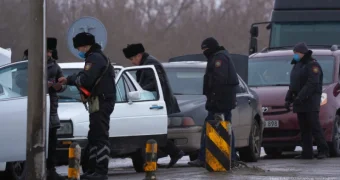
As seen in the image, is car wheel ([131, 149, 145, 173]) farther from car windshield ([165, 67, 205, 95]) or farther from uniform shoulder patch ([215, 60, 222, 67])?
car windshield ([165, 67, 205, 95])

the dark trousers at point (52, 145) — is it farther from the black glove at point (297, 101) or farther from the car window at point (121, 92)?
the black glove at point (297, 101)

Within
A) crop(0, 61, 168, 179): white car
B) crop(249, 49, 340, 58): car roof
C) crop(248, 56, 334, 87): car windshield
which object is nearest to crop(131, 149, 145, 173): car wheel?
crop(0, 61, 168, 179): white car

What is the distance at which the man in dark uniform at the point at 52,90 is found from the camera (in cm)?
1295

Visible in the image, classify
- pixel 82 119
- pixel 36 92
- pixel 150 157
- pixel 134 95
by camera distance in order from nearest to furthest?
pixel 36 92 < pixel 150 157 < pixel 82 119 < pixel 134 95

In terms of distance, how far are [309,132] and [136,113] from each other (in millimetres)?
4421

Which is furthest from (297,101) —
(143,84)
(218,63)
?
(218,63)

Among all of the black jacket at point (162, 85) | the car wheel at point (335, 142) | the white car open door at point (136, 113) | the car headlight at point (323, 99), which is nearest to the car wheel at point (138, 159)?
the white car open door at point (136, 113)

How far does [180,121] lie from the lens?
16.1 meters

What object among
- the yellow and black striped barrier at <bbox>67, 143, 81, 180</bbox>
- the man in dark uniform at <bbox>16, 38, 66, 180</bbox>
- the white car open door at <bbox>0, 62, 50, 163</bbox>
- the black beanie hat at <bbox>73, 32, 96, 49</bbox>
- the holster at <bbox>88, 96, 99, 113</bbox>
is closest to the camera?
the yellow and black striped barrier at <bbox>67, 143, 81, 180</bbox>

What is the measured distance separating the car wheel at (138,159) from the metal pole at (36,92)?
3253 mm

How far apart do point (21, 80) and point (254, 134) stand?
5.37 m

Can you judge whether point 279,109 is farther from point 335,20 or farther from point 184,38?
point 184,38

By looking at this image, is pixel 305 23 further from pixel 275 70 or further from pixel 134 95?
pixel 134 95

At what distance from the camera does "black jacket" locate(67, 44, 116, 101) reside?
1263cm
